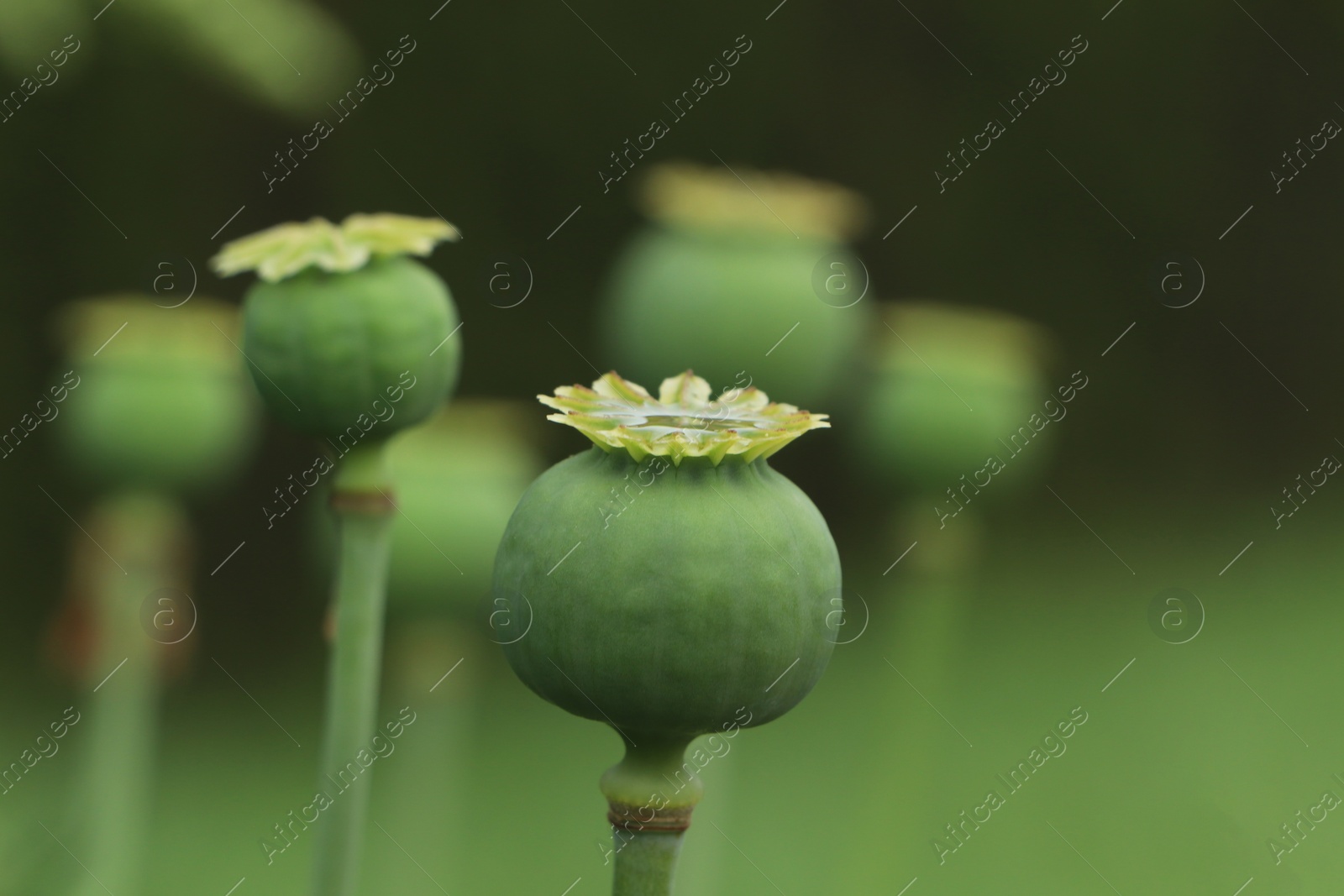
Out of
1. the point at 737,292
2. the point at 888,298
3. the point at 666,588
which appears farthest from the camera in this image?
the point at 888,298

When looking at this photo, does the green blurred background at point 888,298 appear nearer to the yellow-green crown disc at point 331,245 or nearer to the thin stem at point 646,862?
the yellow-green crown disc at point 331,245

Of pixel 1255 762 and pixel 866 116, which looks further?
pixel 866 116

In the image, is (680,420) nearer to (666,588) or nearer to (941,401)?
(666,588)

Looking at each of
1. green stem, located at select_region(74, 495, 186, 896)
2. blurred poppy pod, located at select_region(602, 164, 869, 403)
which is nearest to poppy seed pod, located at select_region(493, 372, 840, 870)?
blurred poppy pod, located at select_region(602, 164, 869, 403)

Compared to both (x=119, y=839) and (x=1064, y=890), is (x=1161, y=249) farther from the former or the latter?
(x=119, y=839)

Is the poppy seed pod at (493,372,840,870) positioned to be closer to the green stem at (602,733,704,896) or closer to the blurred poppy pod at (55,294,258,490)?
the green stem at (602,733,704,896)

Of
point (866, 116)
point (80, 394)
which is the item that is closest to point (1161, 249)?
point (866, 116)

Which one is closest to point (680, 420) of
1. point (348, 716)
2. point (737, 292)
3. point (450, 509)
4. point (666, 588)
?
point (666, 588)
